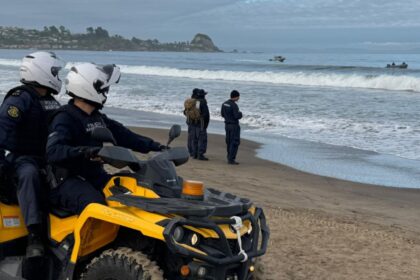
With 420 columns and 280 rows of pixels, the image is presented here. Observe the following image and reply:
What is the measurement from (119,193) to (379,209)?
652cm

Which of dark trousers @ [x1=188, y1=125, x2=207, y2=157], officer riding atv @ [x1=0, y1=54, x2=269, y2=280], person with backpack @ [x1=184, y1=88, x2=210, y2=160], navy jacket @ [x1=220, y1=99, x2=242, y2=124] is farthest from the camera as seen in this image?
person with backpack @ [x1=184, y1=88, x2=210, y2=160]

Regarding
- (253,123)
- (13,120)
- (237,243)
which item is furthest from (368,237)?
(253,123)

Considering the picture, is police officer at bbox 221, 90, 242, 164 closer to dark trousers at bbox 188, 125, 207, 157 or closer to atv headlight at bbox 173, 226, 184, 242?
dark trousers at bbox 188, 125, 207, 157

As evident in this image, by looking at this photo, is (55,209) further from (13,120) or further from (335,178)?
(335,178)

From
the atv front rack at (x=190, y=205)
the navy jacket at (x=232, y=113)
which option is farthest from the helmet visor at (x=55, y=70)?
the navy jacket at (x=232, y=113)

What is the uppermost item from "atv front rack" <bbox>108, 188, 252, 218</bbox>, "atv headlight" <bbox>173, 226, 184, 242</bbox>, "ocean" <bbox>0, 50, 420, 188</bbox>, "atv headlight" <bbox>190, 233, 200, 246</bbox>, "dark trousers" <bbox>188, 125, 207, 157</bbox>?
"atv front rack" <bbox>108, 188, 252, 218</bbox>

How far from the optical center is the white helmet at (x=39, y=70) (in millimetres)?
4871

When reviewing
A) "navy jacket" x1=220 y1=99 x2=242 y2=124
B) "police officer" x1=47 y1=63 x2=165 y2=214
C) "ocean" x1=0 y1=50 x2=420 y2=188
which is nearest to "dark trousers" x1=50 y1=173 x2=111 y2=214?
"police officer" x1=47 y1=63 x2=165 y2=214

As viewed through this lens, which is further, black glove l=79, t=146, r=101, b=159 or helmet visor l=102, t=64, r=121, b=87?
helmet visor l=102, t=64, r=121, b=87

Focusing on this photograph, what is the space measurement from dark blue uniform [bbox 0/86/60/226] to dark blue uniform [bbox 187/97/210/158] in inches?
382

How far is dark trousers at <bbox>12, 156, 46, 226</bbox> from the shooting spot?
4.35m

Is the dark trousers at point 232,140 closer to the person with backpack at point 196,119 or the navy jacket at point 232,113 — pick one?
the navy jacket at point 232,113

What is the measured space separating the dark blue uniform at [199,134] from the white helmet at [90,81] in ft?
33.4

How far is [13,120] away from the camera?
4648 mm
